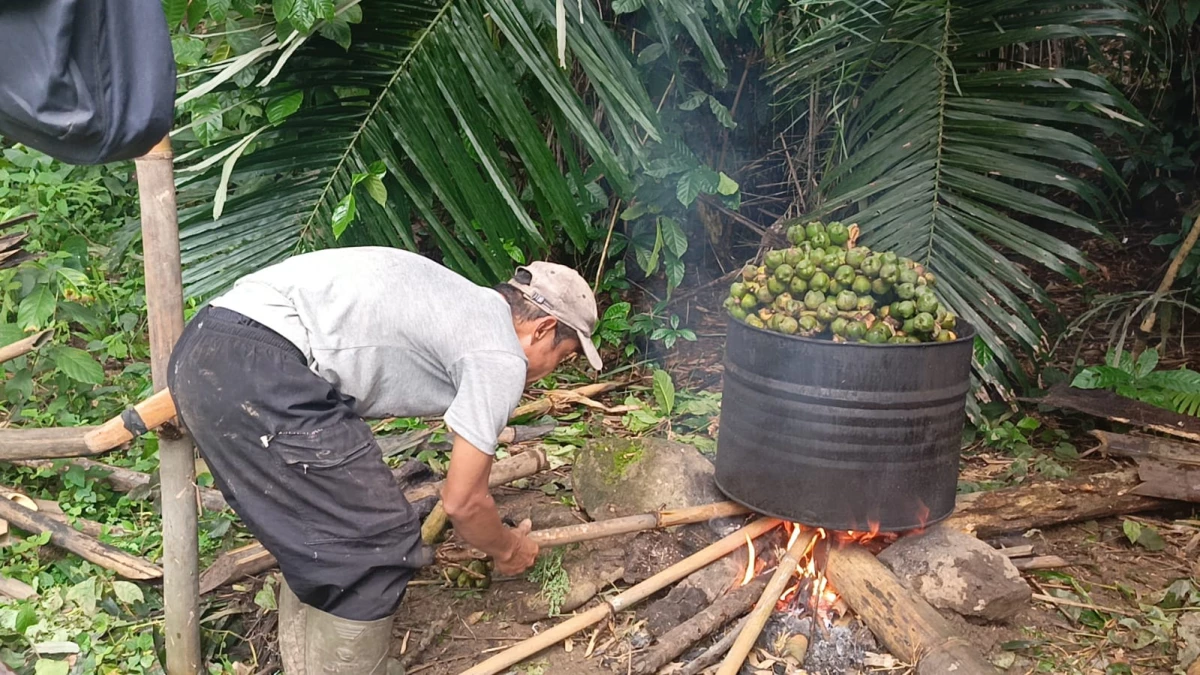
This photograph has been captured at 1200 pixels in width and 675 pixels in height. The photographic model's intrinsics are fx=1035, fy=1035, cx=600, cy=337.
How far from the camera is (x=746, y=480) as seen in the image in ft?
11.5

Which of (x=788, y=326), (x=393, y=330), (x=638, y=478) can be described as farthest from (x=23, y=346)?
(x=788, y=326)

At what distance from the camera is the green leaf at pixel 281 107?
3.67 meters

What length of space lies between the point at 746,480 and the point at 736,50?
315 centimetres

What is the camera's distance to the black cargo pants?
8.68ft

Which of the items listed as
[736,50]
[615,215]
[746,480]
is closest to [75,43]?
[746,480]

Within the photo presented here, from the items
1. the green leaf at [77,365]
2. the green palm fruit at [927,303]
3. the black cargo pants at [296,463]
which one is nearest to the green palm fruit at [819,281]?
the green palm fruit at [927,303]

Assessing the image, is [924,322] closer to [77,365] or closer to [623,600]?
[623,600]

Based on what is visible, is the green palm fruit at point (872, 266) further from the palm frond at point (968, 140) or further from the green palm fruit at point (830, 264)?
the palm frond at point (968, 140)

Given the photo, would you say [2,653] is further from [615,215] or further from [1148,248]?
[1148,248]

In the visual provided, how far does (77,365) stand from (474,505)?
2373mm

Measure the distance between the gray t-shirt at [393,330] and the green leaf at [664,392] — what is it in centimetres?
227

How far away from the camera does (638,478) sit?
149 inches

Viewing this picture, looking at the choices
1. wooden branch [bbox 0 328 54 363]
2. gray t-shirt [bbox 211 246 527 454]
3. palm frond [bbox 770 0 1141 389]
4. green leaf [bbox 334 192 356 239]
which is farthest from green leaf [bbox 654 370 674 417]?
wooden branch [bbox 0 328 54 363]

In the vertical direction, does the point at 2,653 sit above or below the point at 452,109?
below
